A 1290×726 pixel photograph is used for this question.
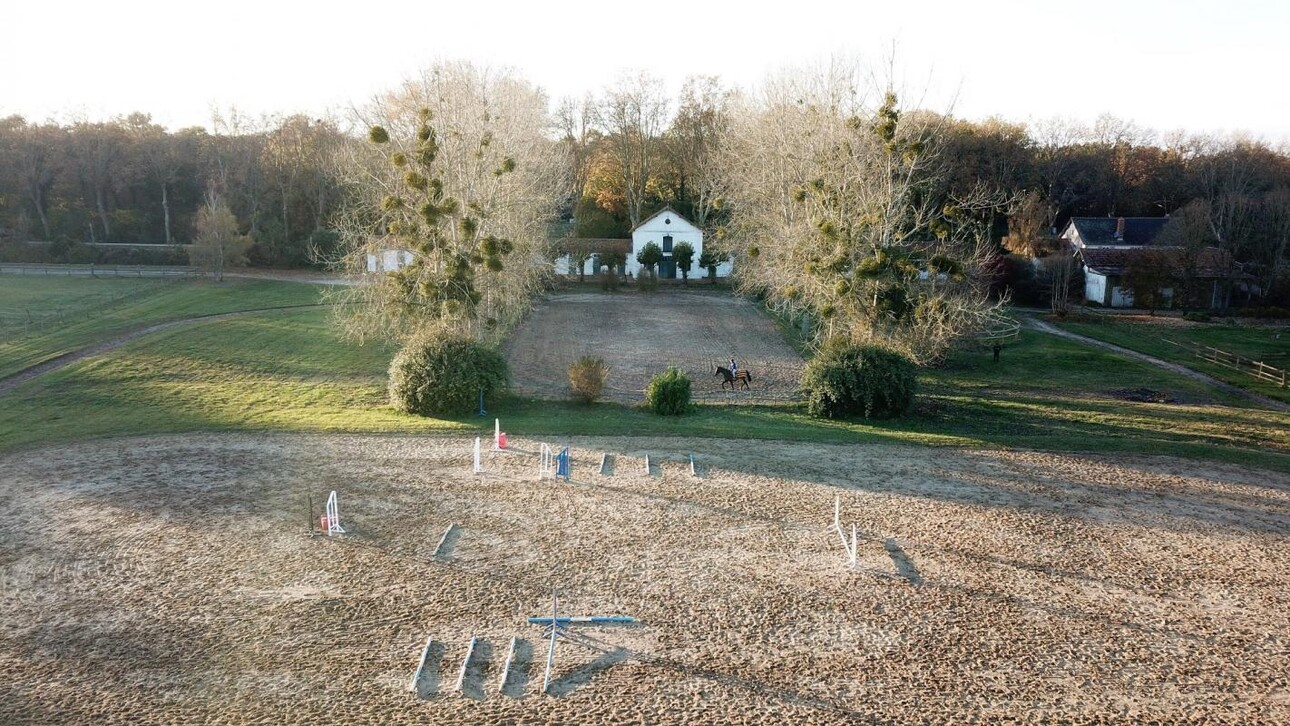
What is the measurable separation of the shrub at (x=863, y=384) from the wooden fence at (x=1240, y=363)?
53.5 feet

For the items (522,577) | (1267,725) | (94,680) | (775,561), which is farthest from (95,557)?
(1267,725)

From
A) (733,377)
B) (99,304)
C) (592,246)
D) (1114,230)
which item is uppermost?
(1114,230)

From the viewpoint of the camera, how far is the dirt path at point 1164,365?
98.9 feet

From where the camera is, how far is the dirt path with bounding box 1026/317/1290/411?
1187 inches

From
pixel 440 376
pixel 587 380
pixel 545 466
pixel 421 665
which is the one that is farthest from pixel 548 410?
pixel 421 665

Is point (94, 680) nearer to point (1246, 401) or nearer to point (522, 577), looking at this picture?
point (522, 577)

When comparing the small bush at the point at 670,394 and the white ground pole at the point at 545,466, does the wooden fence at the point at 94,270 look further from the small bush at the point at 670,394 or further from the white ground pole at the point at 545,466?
the white ground pole at the point at 545,466

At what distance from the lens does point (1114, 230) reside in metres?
61.0

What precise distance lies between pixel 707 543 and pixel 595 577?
245cm

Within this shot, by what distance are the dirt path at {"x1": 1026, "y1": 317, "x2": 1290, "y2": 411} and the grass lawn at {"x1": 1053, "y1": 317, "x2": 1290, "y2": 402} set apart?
1.30ft

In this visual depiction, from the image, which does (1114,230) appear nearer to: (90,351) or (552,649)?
(90,351)

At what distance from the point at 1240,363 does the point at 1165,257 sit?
17.4 meters

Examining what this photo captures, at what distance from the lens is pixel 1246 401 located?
1178 inches

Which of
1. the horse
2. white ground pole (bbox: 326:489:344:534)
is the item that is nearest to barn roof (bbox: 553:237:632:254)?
the horse
